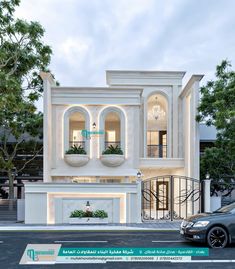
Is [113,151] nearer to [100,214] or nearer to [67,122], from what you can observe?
[67,122]

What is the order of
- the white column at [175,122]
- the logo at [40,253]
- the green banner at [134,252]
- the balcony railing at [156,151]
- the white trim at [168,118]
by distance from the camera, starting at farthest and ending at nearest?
the balcony railing at [156,151], the white trim at [168,118], the white column at [175,122], the green banner at [134,252], the logo at [40,253]

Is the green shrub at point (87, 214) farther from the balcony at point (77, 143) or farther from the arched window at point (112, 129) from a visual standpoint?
the arched window at point (112, 129)

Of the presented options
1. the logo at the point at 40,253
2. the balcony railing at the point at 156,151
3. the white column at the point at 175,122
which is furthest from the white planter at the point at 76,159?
the logo at the point at 40,253

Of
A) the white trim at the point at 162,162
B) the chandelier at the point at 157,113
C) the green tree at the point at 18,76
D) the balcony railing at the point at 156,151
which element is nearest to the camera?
the green tree at the point at 18,76

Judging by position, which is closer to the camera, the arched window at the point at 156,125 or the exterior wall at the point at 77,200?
the exterior wall at the point at 77,200

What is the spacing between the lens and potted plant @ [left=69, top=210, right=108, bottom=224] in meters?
16.8

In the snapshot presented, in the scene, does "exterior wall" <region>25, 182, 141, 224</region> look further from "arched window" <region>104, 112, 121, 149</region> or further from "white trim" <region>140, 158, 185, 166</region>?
"arched window" <region>104, 112, 121, 149</region>

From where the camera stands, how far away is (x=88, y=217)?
1686cm

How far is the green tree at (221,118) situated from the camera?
60.5ft

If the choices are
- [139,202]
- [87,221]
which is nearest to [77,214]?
[87,221]

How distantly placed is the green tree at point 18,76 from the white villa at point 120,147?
3.86 ft

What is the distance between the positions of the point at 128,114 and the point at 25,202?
781 cm

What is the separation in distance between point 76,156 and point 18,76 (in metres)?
5.57

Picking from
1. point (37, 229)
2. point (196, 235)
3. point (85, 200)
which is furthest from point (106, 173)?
point (196, 235)
